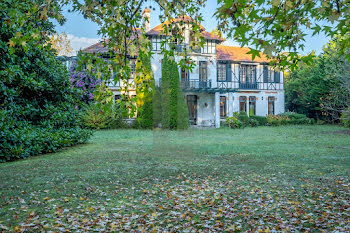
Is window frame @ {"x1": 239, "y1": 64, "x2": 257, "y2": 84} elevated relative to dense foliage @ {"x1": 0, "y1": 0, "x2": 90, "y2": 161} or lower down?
elevated

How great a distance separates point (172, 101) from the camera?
20312mm

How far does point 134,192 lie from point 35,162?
13.5 feet

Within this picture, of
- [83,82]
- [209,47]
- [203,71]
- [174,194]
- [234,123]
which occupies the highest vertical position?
[209,47]

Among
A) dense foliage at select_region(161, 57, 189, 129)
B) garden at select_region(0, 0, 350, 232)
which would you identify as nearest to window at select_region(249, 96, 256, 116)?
dense foliage at select_region(161, 57, 189, 129)

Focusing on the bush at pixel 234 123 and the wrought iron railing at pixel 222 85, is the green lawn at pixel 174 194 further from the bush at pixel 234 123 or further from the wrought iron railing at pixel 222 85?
the wrought iron railing at pixel 222 85

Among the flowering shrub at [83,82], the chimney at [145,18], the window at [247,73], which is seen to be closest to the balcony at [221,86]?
the window at [247,73]

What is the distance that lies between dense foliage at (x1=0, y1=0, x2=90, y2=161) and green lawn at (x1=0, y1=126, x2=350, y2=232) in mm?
775

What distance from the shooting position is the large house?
2468 centimetres

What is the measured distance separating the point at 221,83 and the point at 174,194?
2216cm

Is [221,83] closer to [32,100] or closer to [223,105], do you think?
[223,105]

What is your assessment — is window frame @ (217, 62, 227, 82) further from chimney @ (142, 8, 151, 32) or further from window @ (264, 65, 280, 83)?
chimney @ (142, 8, 151, 32)

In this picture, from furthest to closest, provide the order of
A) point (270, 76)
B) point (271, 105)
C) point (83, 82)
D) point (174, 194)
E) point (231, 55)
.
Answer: point (271, 105) → point (270, 76) → point (231, 55) → point (83, 82) → point (174, 194)

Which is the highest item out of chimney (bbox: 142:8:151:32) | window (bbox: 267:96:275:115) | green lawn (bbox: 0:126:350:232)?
chimney (bbox: 142:8:151:32)

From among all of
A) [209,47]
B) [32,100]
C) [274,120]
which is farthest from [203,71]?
[32,100]
